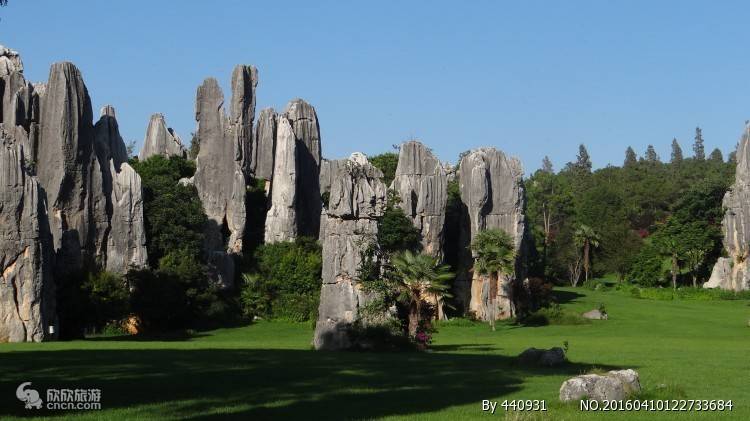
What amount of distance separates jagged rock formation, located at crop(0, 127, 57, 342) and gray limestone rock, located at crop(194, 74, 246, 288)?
20.5 metres

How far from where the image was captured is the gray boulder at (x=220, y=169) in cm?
7194

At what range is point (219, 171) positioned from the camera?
73.3 meters

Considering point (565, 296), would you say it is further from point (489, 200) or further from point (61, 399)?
point (61, 399)

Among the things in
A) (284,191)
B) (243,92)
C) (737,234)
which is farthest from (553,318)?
(737,234)

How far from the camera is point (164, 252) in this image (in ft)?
208

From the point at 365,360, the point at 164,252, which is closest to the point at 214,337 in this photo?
the point at 164,252

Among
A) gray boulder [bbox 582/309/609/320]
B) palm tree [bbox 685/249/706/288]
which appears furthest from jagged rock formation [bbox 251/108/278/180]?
palm tree [bbox 685/249/706/288]

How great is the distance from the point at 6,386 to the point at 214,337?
30.3 metres

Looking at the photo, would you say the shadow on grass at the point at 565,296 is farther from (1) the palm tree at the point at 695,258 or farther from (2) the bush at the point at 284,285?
(2) the bush at the point at 284,285

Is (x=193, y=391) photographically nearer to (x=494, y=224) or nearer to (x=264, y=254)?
(x=264, y=254)

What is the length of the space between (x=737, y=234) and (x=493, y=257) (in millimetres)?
33280

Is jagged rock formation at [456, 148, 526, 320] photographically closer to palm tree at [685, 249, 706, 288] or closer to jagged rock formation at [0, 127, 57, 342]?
palm tree at [685, 249, 706, 288]

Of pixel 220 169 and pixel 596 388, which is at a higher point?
pixel 220 169

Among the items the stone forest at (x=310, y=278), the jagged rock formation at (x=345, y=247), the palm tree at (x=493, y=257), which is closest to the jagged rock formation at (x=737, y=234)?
the stone forest at (x=310, y=278)
